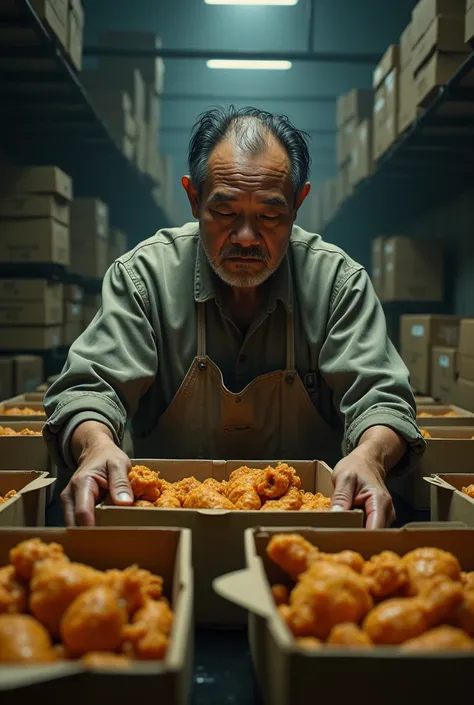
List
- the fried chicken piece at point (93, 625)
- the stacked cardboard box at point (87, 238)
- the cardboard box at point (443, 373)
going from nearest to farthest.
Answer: the fried chicken piece at point (93, 625), the cardboard box at point (443, 373), the stacked cardboard box at point (87, 238)

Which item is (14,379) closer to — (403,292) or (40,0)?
(40,0)

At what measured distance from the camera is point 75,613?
76cm

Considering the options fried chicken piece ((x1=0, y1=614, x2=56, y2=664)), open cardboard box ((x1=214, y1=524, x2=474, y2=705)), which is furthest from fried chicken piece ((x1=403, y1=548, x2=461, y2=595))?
fried chicken piece ((x1=0, y1=614, x2=56, y2=664))

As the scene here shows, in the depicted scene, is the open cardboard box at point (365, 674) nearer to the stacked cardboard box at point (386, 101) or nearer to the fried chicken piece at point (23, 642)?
the fried chicken piece at point (23, 642)

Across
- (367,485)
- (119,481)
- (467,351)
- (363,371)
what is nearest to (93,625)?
(119,481)

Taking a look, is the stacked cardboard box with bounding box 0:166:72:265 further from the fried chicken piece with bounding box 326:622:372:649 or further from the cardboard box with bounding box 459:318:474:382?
the fried chicken piece with bounding box 326:622:372:649

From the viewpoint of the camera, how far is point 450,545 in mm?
1055

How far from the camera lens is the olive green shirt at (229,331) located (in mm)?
1810

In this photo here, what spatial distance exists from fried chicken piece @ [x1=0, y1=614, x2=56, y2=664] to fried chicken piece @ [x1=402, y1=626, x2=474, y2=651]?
38 centimetres

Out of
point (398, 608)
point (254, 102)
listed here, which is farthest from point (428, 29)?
point (254, 102)

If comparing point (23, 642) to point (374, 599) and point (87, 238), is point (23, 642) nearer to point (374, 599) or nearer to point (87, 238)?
point (374, 599)

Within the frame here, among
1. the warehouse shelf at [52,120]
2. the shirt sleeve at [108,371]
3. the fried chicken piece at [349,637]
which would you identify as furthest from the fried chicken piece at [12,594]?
the warehouse shelf at [52,120]

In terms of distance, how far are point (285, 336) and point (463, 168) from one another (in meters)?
3.48

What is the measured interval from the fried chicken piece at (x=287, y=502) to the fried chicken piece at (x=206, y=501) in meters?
0.07
